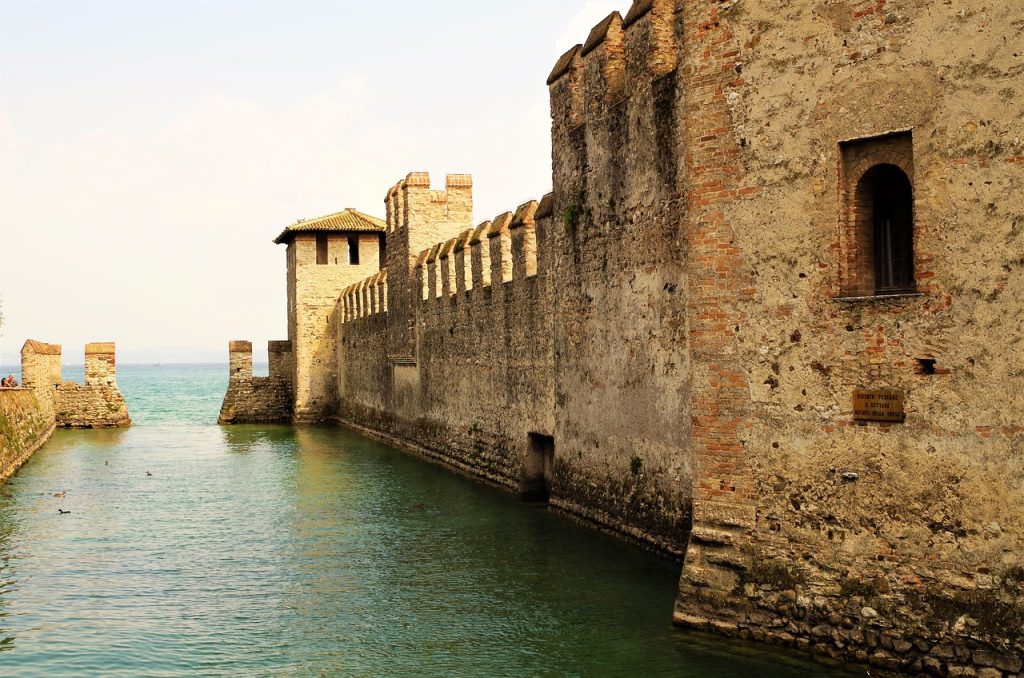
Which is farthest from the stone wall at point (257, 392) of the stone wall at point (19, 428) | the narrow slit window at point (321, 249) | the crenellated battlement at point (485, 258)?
the crenellated battlement at point (485, 258)

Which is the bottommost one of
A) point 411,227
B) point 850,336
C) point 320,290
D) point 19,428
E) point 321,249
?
point 19,428

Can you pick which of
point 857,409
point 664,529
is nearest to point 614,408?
point 664,529

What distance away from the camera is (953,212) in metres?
6.25

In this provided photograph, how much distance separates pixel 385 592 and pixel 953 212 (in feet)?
19.1

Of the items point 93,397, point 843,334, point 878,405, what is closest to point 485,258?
point 843,334

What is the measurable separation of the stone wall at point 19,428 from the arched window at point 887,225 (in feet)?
50.2

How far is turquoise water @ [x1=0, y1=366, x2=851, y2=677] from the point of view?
748 centimetres

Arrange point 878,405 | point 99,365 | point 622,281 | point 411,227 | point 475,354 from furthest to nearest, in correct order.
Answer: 1. point 99,365
2. point 411,227
3. point 475,354
4. point 622,281
5. point 878,405

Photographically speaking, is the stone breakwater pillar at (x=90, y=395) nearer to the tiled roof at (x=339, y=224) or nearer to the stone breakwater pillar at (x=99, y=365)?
the stone breakwater pillar at (x=99, y=365)

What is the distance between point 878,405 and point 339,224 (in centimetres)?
2776

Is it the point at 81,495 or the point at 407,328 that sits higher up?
the point at 407,328

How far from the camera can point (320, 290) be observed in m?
33.0

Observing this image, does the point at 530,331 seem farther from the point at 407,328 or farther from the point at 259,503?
the point at 407,328

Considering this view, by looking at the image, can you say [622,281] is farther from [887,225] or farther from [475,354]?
[475,354]
